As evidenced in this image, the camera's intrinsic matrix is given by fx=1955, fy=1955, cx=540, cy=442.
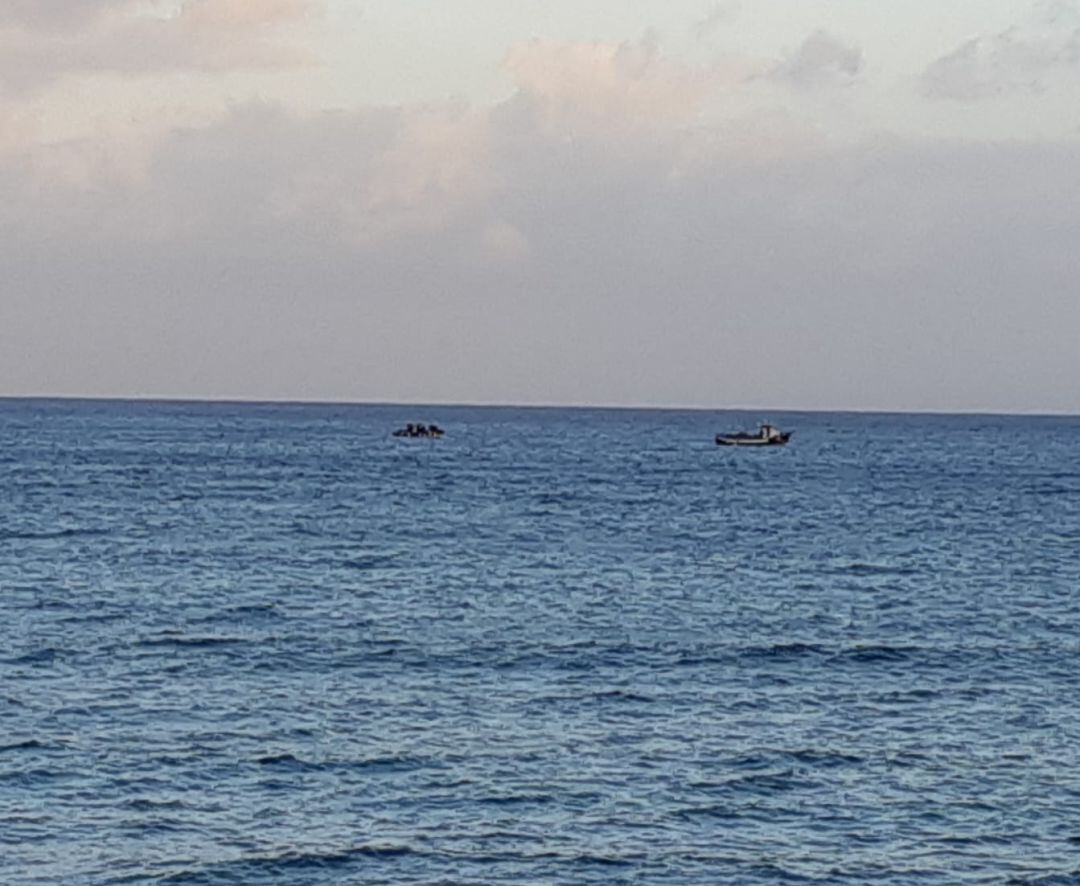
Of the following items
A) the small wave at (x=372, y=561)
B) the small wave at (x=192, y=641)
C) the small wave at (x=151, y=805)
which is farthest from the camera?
the small wave at (x=372, y=561)

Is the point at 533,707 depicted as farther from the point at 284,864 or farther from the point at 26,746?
the point at 284,864

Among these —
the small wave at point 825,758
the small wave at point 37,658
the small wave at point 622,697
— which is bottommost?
the small wave at point 37,658

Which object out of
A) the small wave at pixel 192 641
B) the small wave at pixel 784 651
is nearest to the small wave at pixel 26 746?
the small wave at pixel 192 641

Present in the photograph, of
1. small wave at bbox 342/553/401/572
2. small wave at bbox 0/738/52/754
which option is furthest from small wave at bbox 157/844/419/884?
small wave at bbox 342/553/401/572

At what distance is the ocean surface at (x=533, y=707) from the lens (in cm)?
3294

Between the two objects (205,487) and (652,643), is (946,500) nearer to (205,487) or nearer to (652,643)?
(205,487)

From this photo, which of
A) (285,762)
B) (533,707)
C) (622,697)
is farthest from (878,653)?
(285,762)

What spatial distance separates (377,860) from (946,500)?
103 m

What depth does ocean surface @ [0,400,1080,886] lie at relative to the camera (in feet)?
108

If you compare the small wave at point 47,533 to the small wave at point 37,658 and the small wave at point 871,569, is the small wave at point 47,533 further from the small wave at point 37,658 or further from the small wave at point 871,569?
the small wave at point 37,658

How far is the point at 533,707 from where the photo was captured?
4459 cm

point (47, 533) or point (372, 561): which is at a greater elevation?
point (372, 561)

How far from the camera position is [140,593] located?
217 feet

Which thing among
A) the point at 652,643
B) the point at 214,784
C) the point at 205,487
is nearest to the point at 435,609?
the point at 652,643
